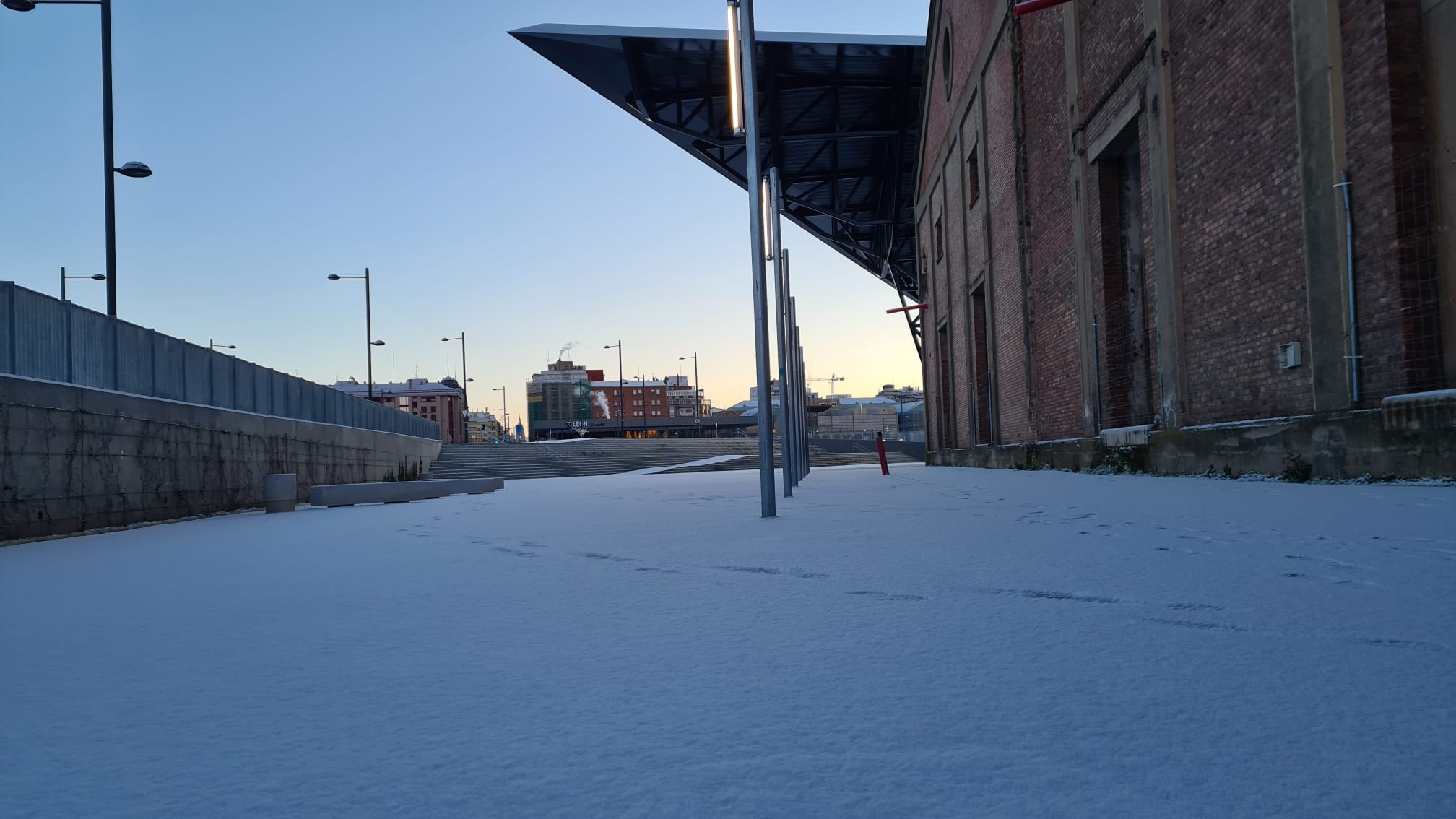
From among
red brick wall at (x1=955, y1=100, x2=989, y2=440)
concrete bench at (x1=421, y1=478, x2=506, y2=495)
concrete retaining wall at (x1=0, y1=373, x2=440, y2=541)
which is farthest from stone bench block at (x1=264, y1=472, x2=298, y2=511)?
red brick wall at (x1=955, y1=100, x2=989, y2=440)

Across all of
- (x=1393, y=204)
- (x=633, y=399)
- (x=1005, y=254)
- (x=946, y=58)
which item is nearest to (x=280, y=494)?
(x=1393, y=204)

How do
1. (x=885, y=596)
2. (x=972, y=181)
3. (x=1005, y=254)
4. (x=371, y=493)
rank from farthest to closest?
(x=972, y=181)
(x=1005, y=254)
(x=371, y=493)
(x=885, y=596)

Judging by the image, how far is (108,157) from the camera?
1312 centimetres

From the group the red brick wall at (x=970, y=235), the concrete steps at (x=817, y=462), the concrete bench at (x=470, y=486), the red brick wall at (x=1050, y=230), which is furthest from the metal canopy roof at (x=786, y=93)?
the concrete bench at (x=470, y=486)

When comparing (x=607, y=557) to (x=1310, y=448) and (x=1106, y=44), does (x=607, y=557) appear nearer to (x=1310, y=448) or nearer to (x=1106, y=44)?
(x=1310, y=448)

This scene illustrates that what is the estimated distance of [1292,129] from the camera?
858 cm

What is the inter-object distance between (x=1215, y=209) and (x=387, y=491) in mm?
13771

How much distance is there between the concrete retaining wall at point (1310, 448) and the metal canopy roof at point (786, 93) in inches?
792

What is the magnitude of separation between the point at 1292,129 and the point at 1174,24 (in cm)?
331

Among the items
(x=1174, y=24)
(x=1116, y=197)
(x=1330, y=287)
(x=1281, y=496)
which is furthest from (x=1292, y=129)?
(x=1116, y=197)

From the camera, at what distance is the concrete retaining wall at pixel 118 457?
8883mm

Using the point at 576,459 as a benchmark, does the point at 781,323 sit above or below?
above

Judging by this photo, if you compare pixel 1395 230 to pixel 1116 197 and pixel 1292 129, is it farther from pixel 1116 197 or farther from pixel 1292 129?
pixel 1116 197

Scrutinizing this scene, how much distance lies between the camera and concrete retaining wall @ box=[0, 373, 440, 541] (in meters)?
8.88
